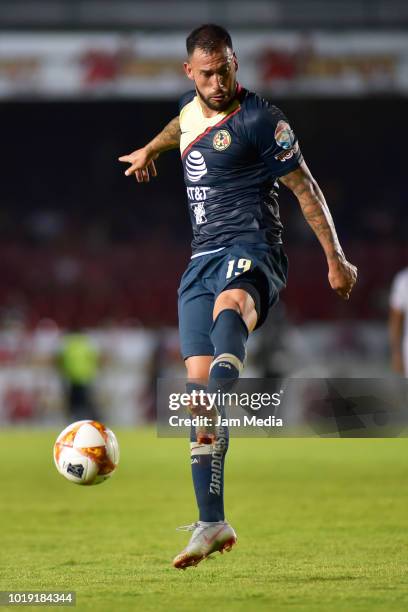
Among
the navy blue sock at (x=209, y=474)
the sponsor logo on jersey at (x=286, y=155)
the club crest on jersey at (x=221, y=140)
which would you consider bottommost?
the navy blue sock at (x=209, y=474)

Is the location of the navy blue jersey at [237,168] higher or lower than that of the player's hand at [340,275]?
higher

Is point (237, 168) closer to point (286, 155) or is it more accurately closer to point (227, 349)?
point (286, 155)

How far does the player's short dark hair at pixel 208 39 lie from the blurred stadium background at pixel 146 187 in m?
13.2

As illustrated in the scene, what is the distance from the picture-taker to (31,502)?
792 centimetres

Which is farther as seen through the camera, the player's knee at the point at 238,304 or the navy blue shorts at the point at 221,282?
the navy blue shorts at the point at 221,282

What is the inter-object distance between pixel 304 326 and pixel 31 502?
12.0 m

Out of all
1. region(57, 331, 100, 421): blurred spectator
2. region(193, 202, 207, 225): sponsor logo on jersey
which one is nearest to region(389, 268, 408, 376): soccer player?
region(193, 202, 207, 225): sponsor logo on jersey

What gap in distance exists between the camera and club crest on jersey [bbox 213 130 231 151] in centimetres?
490

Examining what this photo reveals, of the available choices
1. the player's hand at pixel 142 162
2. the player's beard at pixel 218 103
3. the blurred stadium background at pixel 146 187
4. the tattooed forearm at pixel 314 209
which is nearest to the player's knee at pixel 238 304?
the tattooed forearm at pixel 314 209

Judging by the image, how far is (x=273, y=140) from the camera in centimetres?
477

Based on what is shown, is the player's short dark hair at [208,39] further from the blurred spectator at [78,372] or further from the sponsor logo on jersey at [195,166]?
the blurred spectator at [78,372]

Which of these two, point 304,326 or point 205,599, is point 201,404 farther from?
point 304,326

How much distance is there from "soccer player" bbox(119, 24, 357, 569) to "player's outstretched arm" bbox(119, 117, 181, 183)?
118mm

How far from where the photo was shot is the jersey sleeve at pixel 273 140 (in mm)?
4758
